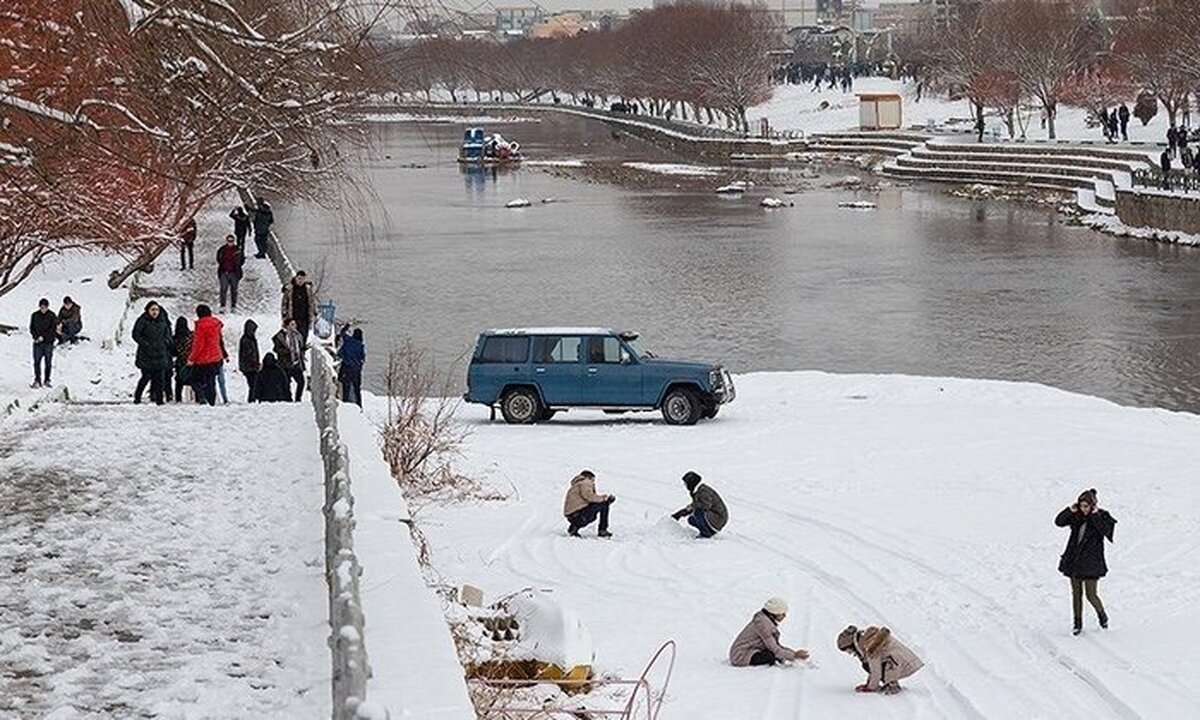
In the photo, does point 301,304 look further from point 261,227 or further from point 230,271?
point 261,227

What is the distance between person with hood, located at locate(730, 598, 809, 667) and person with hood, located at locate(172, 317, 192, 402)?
11.1m

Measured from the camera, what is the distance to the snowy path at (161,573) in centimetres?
1002

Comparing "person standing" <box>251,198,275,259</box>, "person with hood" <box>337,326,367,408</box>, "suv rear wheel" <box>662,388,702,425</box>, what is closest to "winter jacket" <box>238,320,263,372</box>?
"person with hood" <box>337,326,367,408</box>

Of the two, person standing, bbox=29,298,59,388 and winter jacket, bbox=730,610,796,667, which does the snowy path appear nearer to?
winter jacket, bbox=730,610,796,667

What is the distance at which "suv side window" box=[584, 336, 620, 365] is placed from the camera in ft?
94.5

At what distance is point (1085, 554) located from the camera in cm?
1619

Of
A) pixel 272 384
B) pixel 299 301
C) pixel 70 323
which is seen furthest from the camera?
pixel 70 323

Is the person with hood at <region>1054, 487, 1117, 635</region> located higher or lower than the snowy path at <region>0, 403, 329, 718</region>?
lower

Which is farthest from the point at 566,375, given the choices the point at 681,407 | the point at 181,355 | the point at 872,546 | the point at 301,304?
the point at 872,546

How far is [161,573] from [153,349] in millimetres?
11134

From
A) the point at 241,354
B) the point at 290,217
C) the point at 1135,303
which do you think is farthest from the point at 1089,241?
the point at 241,354

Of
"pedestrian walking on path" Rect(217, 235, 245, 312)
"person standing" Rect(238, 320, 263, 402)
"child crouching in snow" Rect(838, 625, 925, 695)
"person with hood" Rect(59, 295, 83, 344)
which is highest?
"pedestrian walking on path" Rect(217, 235, 245, 312)

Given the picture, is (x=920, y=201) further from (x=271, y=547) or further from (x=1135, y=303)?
(x=271, y=547)

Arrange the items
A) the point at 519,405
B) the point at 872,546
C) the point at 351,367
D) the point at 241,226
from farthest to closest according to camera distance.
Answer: the point at 241,226 → the point at 519,405 → the point at 351,367 → the point at 872,546
